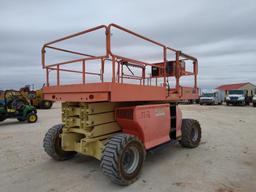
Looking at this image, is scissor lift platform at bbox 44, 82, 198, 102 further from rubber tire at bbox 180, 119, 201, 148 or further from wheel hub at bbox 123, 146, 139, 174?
rubber tire at bbox 180, 119, 201, 148

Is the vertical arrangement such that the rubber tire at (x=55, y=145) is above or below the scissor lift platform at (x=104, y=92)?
below

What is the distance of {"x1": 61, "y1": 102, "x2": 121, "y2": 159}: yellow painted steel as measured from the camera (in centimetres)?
418

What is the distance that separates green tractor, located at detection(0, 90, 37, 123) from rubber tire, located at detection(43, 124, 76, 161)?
729 cm


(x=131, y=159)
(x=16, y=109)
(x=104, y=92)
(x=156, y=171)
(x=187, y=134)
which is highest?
(x=104, y=92)

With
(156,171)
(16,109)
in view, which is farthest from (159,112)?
(16,109)

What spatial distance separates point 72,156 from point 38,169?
0.90 metres

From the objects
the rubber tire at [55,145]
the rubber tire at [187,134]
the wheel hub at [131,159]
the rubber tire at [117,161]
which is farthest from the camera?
the rubber tire at [187,134]

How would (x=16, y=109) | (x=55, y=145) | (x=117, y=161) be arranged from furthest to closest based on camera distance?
(x=16, y=109)
(x=55, y=145)
(x=117, y=161)

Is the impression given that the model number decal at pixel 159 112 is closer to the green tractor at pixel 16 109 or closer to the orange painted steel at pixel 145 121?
the orange painted steel at pixel 145 121

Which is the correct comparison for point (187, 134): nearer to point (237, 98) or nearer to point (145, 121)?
point (145, 121)

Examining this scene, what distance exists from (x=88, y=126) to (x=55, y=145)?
4.21ft

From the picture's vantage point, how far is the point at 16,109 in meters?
11.4

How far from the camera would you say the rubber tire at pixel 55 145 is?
192 inches

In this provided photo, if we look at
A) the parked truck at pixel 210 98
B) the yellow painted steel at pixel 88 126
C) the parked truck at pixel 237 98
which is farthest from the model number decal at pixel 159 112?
the parked truck at pixel 210 98
